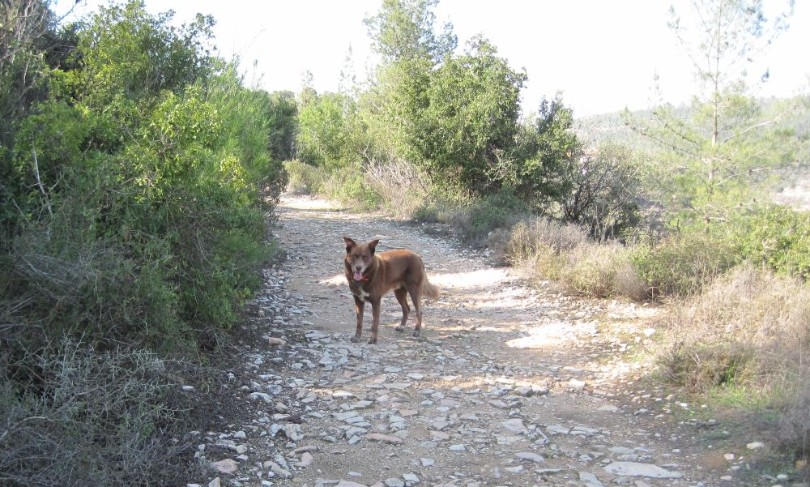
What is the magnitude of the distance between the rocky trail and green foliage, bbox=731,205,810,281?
1957 mm

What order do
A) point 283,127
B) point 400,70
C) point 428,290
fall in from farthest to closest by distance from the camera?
point 283,127 → point 400,70 → point 428,290

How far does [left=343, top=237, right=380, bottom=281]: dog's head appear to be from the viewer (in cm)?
808

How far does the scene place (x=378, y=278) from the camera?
8422 mm

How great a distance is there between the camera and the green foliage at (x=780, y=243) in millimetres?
9398

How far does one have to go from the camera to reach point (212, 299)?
21.3ft

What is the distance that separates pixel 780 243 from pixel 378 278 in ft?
20.4

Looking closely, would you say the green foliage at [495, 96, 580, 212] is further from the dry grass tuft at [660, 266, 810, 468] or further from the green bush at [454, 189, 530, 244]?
the dry grass tuft at [660, 266, 810, 468]

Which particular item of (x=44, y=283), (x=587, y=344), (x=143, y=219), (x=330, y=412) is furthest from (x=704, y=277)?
(x=44, y=283)

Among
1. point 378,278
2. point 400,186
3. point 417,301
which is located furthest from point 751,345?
point 400,186

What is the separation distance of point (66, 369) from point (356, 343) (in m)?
4.67

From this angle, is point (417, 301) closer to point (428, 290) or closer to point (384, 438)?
point (428, 290)

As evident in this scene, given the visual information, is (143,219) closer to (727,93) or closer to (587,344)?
(587,344)

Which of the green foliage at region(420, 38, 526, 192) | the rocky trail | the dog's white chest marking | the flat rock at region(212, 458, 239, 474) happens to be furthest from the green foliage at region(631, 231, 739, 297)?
the green foliage at region(420, 38, 526, 192)

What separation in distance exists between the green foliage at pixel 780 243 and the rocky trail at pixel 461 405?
1957 millimetres
